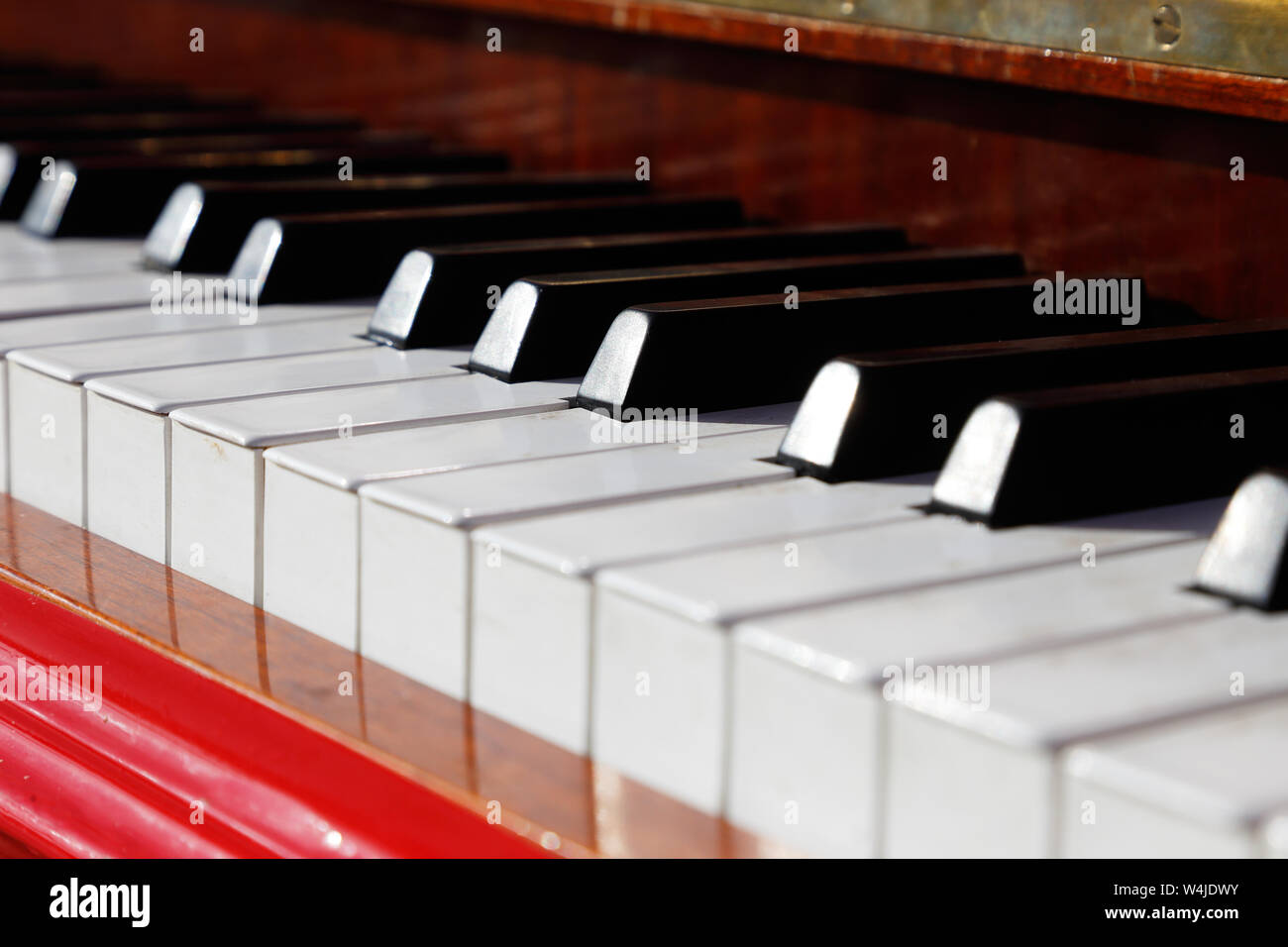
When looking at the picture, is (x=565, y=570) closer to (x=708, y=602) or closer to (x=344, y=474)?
(x=708, y=602)

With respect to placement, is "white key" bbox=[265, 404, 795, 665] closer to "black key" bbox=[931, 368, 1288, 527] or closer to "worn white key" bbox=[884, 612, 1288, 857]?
"black key" bbox=[931, 368, 1288, 527]

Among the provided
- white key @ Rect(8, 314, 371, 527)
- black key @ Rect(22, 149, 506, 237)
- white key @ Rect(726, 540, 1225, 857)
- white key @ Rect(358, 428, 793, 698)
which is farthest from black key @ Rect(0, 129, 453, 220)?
white key @ Rect(726, 540, 1225, 857)

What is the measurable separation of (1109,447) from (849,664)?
0.32 m

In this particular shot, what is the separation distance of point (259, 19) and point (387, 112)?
1.12 feet

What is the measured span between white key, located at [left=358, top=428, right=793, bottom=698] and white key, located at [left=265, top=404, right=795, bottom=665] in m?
0.02

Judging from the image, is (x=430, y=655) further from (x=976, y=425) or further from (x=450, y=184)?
(x=450, y=184)

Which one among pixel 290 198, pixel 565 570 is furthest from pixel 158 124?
pixel 565 570

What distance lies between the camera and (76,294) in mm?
1731

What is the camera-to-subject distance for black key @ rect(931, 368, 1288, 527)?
1.03m

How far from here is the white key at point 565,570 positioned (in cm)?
96

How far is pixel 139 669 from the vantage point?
1.16 m

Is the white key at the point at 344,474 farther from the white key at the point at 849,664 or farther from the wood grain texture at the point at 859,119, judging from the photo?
the wood grain texture at the point at 859,119
